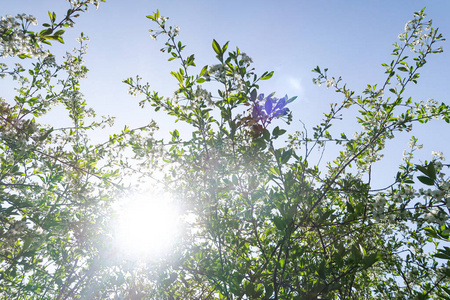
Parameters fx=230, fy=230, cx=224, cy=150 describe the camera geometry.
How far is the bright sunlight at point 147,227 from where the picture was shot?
3.59m

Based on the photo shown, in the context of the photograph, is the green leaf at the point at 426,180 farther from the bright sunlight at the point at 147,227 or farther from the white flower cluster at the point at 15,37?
the white flower cluster at the point at 15,37

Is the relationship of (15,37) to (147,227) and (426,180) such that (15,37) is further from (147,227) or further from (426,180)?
(426,180)

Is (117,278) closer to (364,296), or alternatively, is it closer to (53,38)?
(53,38)

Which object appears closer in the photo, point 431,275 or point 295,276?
point 295,276

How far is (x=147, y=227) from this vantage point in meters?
3.84

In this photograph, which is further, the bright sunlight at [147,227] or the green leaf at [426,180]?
the bright sunlight at [147,227]

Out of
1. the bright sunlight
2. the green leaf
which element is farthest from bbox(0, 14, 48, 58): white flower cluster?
the green leaf

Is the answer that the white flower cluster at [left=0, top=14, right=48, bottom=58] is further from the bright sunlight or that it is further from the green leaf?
the green leaf

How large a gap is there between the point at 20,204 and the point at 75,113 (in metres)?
3.30

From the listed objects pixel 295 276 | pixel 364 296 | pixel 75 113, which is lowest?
pixel 295 276

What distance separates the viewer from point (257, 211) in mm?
3162

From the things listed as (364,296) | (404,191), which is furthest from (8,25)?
(364,296)

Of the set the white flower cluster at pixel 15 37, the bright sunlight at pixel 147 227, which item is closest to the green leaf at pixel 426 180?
the bright sunlight at pixel 147 227

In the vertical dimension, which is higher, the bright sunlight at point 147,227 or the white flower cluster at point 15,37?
the white flower cluster at point 15,37
